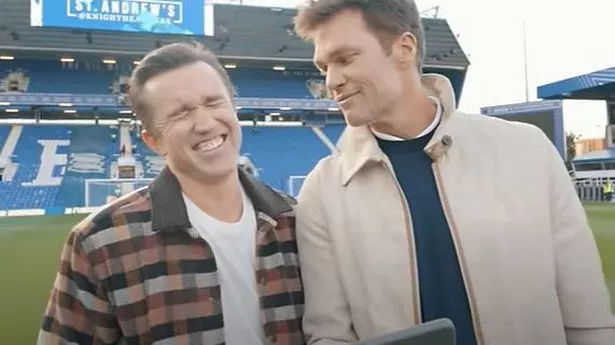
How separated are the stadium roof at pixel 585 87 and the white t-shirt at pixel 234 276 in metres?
27.5

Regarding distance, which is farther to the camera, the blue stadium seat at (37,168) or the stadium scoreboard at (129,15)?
the stadium scoreboard at (129,15)

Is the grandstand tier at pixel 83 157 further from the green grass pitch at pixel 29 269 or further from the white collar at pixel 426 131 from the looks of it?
→ the white collar at pixel 426 131

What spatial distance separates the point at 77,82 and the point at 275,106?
748cm

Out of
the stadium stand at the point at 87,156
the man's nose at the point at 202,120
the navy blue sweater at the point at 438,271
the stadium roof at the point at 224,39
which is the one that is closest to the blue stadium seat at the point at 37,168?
the stadium stand at the point at 87,156

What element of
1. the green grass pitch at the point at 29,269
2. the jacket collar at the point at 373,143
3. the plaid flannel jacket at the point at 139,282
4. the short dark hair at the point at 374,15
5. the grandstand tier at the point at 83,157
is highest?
Answer: the grandstand tier at the point at 83,157

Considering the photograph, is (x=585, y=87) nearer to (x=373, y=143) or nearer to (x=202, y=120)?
(x=373, y=143)

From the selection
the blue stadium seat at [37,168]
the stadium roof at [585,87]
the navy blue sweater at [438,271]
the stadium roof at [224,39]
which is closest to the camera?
the navy blue sweater at [438,271]

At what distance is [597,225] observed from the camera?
9.93 m

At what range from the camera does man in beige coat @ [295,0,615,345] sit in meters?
1.46

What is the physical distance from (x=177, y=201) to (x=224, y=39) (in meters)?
25.0

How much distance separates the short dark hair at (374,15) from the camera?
1.47m

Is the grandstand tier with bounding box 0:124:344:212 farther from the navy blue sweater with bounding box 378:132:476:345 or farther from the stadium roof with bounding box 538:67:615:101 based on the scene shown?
the navy blue sweater with bounding box 378:132:476:345

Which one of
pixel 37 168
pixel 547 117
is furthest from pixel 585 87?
pixel 37 168

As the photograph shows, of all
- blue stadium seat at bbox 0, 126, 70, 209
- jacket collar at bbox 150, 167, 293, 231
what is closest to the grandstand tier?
blue stadium seat at bbox 0, 126, 70, 209
